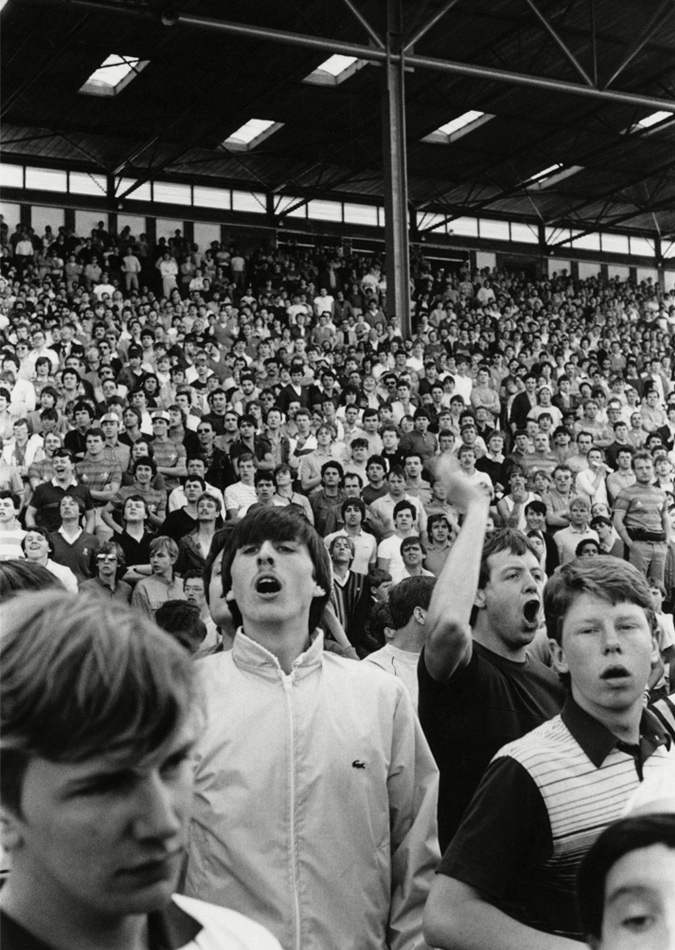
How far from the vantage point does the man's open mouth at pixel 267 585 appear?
233 cm

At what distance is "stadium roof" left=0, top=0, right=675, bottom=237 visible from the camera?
16.6 meters

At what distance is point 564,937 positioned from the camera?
5.17 feet

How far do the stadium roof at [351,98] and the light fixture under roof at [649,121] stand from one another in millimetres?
50

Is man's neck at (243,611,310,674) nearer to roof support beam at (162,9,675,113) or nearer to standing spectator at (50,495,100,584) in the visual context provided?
standing spectator at (50,495,100,584)

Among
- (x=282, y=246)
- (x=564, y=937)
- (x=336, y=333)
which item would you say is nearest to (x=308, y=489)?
(x=336, y=333)

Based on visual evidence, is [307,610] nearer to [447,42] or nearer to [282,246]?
[447,42]

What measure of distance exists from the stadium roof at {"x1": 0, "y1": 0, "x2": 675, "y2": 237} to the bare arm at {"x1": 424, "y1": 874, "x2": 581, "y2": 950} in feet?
46.2

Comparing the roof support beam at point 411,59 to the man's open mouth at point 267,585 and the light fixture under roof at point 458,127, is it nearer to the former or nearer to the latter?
the light fixture under roof at point 458,127

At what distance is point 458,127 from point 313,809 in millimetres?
22806

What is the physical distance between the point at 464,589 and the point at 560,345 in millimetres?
15457

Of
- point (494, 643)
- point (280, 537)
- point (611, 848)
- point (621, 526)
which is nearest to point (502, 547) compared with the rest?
point (494, 643)

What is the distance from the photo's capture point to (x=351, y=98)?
20.9 m

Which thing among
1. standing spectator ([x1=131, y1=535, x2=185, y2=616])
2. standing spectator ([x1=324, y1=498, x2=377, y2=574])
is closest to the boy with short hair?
standing spectator ([x1=131, y1=535, x2=185, y2=616])

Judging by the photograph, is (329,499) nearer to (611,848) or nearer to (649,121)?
(611,848)
